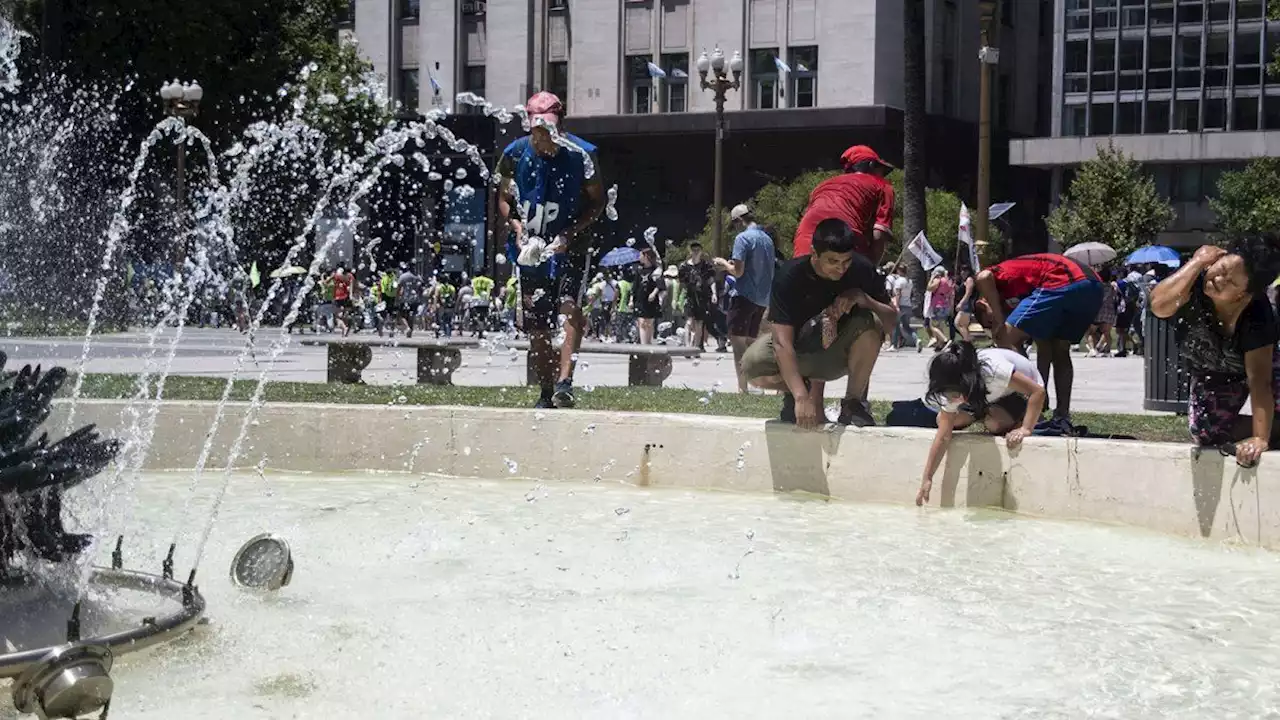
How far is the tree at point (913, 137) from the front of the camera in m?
31.7

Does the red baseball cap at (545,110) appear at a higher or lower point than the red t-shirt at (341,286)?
higher

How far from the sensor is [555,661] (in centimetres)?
439

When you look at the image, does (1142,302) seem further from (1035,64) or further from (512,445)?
(1035,64)

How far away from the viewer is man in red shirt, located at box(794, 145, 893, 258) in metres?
9.08

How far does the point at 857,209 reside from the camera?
9195mm

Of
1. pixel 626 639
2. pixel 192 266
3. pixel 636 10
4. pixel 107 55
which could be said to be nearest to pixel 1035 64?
pixel 636 10

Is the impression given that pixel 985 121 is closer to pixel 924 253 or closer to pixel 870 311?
pixel 924 253

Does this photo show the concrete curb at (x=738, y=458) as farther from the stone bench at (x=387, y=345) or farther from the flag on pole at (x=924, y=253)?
the flag on pole at (x=924, y=253)

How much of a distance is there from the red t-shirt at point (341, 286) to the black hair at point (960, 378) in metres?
26.7

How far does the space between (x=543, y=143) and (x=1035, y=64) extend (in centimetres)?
5288

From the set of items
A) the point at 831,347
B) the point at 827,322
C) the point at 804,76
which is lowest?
the point at 831,347

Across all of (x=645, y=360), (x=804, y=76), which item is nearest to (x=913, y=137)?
(x=804, y=76)

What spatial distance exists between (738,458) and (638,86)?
42.9 metres

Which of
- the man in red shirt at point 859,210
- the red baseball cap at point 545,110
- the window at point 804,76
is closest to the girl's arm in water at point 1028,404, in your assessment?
the man in red shirt at point 859,210
